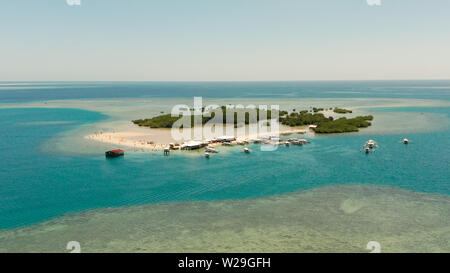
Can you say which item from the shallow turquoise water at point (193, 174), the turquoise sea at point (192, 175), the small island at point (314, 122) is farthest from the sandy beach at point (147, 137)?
the turquoise sea at point (192, 175)

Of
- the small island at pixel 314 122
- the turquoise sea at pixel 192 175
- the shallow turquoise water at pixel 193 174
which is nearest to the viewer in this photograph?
the turquoise sea at pixel 192 175

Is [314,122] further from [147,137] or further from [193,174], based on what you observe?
[193,174]

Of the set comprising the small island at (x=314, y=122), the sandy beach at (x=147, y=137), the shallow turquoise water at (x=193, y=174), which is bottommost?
the shallow turquoise water at (x=193, y=174)

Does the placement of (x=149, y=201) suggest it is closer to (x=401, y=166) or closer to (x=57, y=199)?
(x=57, y=199)

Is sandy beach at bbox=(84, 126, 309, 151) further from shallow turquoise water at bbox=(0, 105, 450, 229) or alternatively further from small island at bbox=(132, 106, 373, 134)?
shallow turquoise water at bbox=(0, 105, 450, 229)

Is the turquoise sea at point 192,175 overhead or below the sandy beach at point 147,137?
below

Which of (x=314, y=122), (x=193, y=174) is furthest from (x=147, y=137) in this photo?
(x=314, y=122)

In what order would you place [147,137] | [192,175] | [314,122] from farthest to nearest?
[314,122]
[147,137]
[192,175]

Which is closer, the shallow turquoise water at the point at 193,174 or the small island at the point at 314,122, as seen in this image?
the shallow turquoise water at the point at 193,174

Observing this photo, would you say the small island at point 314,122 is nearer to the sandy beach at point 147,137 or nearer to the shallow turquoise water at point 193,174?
the sandy beach at point 147,137
